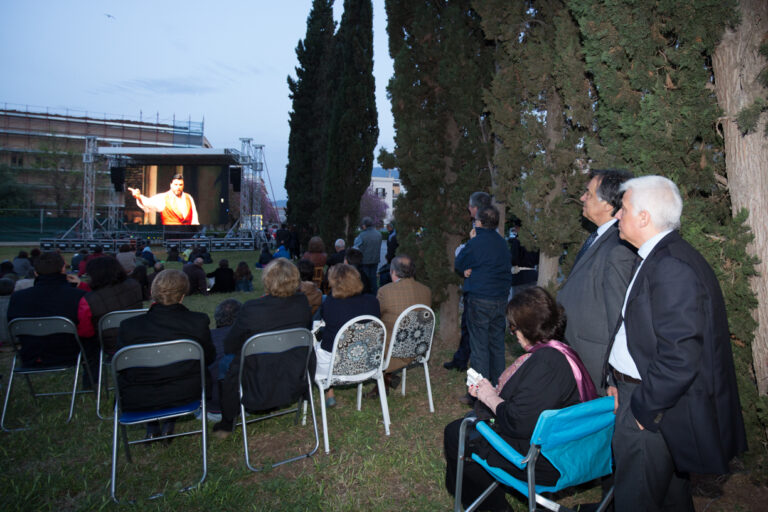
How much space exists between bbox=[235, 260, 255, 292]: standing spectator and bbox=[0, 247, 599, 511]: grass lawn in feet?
22.9

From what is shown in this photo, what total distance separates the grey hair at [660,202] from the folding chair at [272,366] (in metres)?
2.36

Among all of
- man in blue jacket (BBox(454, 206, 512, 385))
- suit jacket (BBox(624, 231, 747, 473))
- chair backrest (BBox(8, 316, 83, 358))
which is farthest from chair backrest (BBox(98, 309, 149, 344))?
suit jacket (BBox(624, 231, 747, 473))

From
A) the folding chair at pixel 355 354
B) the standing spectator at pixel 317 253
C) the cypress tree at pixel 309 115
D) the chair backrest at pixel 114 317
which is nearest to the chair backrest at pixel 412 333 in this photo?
the folding chair at pixel 355 354

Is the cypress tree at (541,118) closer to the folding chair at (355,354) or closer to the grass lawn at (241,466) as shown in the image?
the folding chair at (355,354)

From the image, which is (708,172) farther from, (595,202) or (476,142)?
(476,142)

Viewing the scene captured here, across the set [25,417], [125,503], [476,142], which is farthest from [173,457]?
[476,142]

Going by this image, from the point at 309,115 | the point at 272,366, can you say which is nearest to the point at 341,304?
the point at 272,366

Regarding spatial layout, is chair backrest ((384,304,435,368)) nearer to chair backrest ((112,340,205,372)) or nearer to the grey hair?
chair backrest ((112,340,205,372))

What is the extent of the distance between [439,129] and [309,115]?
1408 cm

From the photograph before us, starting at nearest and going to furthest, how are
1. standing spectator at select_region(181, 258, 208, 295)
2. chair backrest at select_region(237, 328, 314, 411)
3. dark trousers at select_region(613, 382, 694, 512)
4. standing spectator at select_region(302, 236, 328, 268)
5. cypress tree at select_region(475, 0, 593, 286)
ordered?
1. dark trousers at select_region(613, 382, 694, 512)
2. chair backrest at select_region(237, 328, 314, 411)
3. cypress tree at select_region(475, 0, 593, 286)
4. standing spectator at select_region(302, 236, 328, 268)
5. standing spectator at select_region(181, 258, 208, 295)

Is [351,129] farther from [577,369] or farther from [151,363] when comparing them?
[577,369]

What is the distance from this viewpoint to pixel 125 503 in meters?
2.87

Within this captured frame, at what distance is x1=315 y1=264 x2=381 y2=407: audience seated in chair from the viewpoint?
3889mm

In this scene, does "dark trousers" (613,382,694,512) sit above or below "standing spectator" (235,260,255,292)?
above
